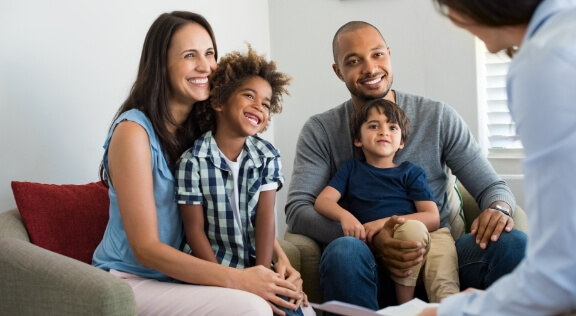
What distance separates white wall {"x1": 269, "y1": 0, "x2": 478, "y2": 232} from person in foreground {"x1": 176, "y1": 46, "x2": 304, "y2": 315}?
5.00 feet

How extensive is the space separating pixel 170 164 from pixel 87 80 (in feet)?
2.43

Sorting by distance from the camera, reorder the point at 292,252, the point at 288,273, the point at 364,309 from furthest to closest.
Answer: the point at 292,252 < the point at 288,273 < the point at 364,309

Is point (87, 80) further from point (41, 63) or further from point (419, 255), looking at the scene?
point (419, 255)

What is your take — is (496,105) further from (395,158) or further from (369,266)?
(369,266)

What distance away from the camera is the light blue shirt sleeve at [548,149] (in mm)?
878

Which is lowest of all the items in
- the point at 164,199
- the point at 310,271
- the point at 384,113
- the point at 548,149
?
the point at 310,271

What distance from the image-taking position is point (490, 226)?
7.47ft

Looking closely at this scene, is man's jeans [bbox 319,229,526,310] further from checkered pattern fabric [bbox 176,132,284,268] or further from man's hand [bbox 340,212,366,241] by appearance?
checkered pattern fabric [bbox 176,132,284,268]

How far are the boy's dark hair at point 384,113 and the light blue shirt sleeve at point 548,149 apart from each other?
1506 millimetres

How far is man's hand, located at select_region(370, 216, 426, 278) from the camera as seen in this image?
2.21 m

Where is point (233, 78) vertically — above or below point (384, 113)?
above

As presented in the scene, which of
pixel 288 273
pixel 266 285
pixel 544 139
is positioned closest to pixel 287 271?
pixel 288 273

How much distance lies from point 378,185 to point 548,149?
1.58 meters

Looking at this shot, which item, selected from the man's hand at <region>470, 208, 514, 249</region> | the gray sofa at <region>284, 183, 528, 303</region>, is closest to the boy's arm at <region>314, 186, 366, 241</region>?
the gray sofa at <region>284, 183, 528, 303</region>
